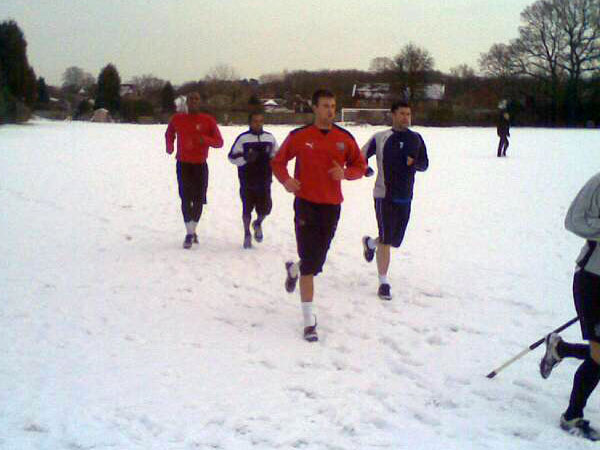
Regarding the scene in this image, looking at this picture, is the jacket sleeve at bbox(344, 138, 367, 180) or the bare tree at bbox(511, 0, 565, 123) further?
the bare tree at bbox(511, 0, 565, 123)

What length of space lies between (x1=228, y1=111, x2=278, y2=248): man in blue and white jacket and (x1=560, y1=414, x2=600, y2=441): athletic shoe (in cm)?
545

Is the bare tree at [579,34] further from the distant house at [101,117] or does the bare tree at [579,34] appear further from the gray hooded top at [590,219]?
the gray hooded top at [590,219]

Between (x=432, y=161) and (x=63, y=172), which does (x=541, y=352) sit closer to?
(x=63, y=172)

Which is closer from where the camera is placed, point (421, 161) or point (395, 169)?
point (395, 169)

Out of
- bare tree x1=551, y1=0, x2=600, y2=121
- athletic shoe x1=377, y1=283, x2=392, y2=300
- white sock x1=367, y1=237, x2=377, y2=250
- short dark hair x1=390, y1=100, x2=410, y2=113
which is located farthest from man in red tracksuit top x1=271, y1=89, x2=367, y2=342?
bare tree x1=551, y1=0, x2=600, y2=121

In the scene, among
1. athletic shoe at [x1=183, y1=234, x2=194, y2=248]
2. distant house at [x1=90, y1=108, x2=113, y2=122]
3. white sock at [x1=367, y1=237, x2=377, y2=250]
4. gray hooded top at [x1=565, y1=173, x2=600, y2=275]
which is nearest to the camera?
gray hooded top at [x1=565, y1=173, x2=600, y2=275]

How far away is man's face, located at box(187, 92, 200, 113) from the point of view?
8270 mm

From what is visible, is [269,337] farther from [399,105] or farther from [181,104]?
[181,104]

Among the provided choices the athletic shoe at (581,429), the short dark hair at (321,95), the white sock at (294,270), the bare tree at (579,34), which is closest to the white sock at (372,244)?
the white sock at (294,270)

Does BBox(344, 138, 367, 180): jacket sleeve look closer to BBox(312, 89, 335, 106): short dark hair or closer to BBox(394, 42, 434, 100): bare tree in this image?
BBox(312, 89, 335, 106): short dark hair

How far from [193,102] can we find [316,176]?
3609mm

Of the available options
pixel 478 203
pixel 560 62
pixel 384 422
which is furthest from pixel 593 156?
pixel 560 62

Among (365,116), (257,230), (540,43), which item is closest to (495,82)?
(540,43)

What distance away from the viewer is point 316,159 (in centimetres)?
528
